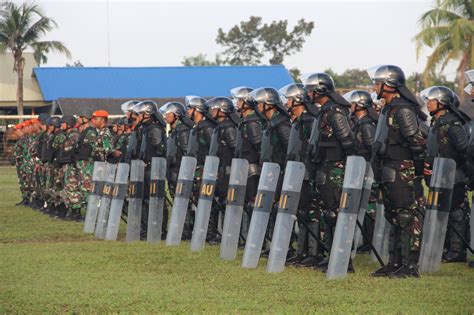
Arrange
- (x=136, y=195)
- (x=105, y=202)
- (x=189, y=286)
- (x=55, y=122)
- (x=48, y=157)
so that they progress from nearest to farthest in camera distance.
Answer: (x=189, y=286), (x=136, y=195), (x=105, y=202), (x=48, y=157), (x=55, y=122)

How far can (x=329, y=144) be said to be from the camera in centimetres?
1295

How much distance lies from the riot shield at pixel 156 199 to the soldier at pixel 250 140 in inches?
79.4

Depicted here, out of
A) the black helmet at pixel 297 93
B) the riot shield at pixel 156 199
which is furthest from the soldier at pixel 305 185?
the riot shield at pixel 156 199

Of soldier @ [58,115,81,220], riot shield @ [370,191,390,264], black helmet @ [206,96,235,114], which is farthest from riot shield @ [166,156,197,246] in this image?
soldier @ [58,115,81,220]

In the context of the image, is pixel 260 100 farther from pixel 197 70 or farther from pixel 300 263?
pixel 197 70

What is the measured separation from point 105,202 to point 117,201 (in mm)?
679

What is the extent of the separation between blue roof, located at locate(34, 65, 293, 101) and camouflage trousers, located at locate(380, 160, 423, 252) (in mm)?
44843

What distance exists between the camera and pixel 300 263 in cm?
1357

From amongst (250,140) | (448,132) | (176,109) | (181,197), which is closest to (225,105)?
(250,140)

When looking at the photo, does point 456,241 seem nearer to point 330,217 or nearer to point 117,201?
point 330,217

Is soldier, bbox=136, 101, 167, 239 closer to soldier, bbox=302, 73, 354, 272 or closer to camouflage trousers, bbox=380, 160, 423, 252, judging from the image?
soldier, bbox=302, 73, 354, 272

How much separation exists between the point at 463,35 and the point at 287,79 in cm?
1771

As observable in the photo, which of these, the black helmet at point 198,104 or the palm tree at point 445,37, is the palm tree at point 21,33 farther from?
the black helmet at point 198,104

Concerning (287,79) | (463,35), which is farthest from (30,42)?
(463,35)
